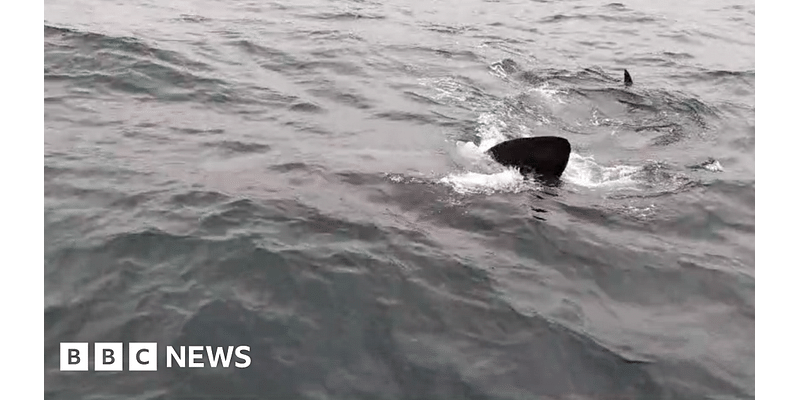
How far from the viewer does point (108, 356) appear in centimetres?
806

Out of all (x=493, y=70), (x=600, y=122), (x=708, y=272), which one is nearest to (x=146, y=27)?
(x=493, y=70)

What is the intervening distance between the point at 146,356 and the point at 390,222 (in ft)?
14.4

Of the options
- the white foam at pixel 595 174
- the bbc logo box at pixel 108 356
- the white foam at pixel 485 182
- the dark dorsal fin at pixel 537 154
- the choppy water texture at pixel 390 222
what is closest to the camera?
the bbc logo box at pixel 108 356

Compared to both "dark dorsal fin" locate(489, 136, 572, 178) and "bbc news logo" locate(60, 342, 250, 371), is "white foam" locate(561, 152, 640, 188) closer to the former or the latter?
"dark dorsal fin" locate(489, 136, 572, 178)

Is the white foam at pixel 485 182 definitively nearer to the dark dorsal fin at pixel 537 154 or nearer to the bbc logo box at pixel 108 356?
the dark dorsal fin at pixel 537 154

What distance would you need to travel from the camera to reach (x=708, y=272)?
10180mm

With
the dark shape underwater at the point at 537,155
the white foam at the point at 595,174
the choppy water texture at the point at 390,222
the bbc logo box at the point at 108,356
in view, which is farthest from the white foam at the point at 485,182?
the bbc logo box at the point at 108,356

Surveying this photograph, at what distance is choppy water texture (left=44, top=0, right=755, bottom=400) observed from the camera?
26.9 ft

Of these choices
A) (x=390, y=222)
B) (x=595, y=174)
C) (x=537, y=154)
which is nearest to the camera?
(x=390, y=222)

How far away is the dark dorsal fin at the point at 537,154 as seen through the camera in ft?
41.1

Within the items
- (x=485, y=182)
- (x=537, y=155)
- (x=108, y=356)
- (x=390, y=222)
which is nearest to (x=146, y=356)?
(x=108, y=356)

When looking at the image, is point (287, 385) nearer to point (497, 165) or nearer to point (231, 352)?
point (231, 352)

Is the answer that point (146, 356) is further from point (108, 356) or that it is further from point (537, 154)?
point (537, 154)

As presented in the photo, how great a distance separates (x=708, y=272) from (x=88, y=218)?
928 centimetres
